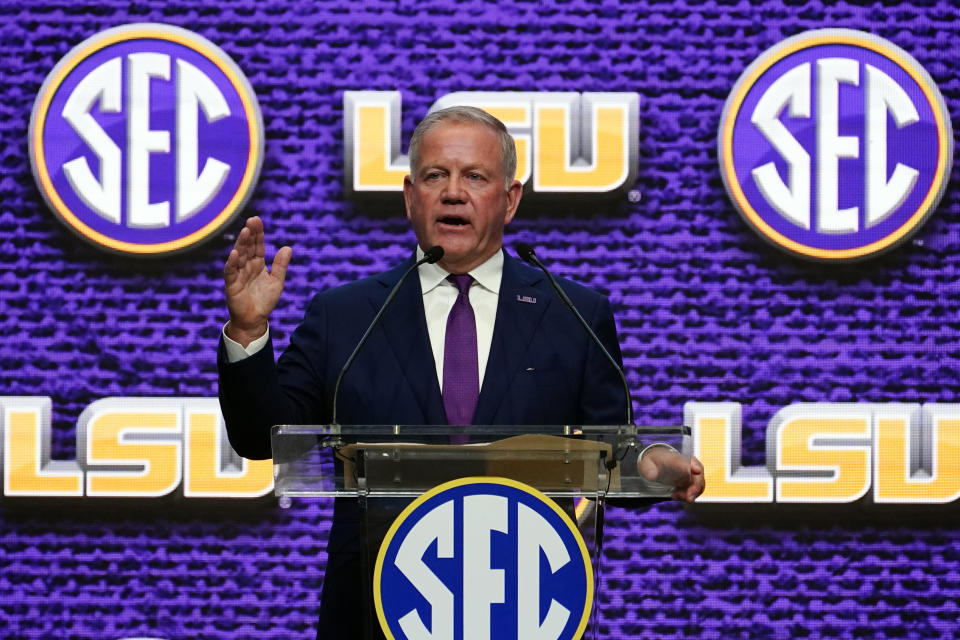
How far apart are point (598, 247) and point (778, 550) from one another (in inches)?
36.6

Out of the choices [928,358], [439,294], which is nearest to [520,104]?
[928,358]

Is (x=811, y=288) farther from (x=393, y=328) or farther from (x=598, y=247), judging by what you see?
(x=393, y=328)

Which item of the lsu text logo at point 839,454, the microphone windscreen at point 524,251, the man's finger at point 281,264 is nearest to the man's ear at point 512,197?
the microphone windscreen at point 524,251

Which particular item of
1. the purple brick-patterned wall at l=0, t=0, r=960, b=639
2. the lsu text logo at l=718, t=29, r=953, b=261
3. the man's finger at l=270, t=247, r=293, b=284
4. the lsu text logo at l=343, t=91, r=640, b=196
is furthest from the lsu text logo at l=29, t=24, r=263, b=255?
the man's finger at l=270, t=247, r=293, b=284

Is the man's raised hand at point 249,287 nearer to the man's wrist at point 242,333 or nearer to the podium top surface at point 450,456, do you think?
the man's wrist at point 242,333

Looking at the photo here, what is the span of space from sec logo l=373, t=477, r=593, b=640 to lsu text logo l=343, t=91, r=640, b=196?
210 centimetres

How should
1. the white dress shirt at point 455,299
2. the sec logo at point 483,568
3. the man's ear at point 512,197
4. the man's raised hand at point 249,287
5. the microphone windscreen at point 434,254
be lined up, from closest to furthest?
the sec logo at point 483,568
the man's raised hand at point 249,287
the microphone windscreen at point 434,254
the white dress shirt at point 455,299
the man's ear at point 512,197

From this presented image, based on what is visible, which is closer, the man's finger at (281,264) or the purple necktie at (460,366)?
the man's finger at (281,264)

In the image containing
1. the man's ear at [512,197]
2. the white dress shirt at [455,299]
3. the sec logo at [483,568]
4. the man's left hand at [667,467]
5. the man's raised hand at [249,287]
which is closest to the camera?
the sec logo at [483,568]

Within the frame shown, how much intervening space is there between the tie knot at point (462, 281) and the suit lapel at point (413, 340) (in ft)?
0.18

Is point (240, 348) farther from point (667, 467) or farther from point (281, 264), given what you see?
point (667, 467)

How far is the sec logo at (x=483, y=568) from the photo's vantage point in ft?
4.63

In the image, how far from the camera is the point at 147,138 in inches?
137

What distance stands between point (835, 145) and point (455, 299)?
186 centimetres
